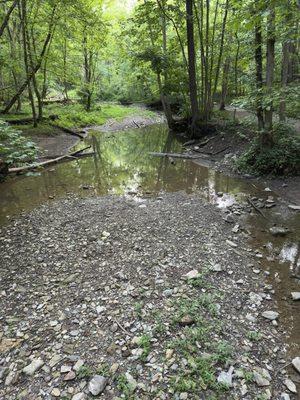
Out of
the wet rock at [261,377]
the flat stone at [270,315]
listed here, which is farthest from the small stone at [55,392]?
the flat stone at [270,315]

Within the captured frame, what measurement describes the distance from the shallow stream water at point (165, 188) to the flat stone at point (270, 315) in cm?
11

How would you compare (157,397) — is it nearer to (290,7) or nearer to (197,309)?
(197,309)

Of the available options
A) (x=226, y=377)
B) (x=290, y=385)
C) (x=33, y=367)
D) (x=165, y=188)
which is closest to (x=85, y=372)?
(x=33, y=367)

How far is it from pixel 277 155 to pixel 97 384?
27.5 ft

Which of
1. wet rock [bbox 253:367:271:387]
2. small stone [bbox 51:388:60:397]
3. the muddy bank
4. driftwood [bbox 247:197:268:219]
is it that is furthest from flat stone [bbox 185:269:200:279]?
the muddy bank

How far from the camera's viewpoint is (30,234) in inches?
239

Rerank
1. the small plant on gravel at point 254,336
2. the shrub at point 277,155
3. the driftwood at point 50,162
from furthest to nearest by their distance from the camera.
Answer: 1. the driftwood at point 50,162
2. the shrub at point 277,155
3. the small plant on gravel at point 254,336

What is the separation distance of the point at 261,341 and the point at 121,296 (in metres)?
2.05

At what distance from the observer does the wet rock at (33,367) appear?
126 inches

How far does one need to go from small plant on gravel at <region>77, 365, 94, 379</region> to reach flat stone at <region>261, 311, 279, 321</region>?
98.5 inches

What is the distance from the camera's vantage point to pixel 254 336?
11.9 ft

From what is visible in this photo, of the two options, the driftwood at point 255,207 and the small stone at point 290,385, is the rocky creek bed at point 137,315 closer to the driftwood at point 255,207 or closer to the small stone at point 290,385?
the small stone at point 290,385

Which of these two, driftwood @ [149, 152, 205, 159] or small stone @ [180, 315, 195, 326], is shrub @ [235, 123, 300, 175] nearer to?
driftwood @ [149, 152, 205, 159]

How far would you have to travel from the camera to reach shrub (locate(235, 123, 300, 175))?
8773mm
